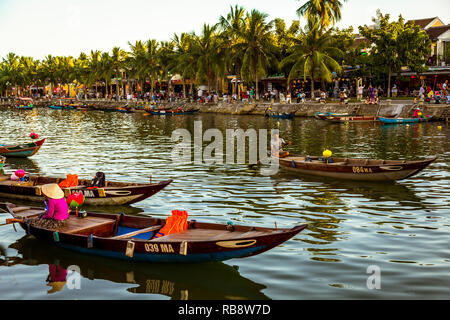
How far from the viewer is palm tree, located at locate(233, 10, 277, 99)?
55906mm

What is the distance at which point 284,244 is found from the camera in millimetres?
11984

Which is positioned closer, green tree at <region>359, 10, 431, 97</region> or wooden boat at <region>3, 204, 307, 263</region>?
wooden boat at <region>3, 204, 307, 263</region>

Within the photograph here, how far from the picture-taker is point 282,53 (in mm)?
59688

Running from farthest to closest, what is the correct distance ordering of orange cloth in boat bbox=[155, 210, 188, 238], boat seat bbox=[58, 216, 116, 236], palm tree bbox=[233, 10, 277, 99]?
palm tree bbox=[233, 10, 277, 99], boat seat bbox=[58, 216, 116, 236], orange cloth in boat bbox=[155, 210, 188, 238]

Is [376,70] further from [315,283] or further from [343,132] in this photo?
[315,283]

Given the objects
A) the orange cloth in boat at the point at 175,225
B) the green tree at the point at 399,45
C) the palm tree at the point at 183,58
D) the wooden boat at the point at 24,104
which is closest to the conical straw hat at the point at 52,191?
the orange cloth in boat at the point at 175,225

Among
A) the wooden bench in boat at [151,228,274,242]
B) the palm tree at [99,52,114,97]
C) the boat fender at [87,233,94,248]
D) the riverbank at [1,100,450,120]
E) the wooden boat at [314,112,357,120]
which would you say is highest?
the palm tree at [99,52,114,97]

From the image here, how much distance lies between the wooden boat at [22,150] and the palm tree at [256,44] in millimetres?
33455

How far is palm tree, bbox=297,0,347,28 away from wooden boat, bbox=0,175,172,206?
4188 cm

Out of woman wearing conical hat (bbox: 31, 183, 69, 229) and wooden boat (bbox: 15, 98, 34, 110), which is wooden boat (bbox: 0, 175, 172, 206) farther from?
wooden boat (bbox: 15, 98, 34, 110)

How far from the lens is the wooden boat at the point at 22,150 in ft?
87.9

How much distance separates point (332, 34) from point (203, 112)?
70.9 feet

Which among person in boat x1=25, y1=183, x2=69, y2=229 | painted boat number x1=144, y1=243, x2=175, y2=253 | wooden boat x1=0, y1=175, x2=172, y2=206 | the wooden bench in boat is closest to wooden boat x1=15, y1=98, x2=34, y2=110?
wooden boat x1=0, y1=175, x2=172, y2=206

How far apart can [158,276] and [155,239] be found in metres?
0.85
